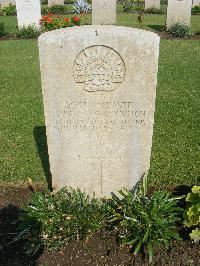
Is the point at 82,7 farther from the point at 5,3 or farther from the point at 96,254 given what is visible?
the point at 96,254

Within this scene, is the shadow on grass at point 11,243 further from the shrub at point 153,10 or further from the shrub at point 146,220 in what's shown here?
the shrub at point 153,10

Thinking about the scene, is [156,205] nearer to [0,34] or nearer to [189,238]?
[189,238]

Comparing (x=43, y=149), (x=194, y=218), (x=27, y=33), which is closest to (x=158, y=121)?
(x=43, y=149)

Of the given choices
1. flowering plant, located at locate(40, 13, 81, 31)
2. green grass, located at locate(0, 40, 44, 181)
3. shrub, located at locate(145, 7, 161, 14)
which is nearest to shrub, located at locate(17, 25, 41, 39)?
flowering plant, located at locate(40, 13, 81, 31)

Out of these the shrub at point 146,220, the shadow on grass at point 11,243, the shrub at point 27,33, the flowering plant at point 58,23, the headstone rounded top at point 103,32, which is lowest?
the shadow on grass at point 11,243

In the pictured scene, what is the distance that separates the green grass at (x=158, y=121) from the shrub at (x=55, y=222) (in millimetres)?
1112

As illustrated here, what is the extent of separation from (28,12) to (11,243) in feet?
41.7

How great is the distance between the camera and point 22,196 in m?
4.54

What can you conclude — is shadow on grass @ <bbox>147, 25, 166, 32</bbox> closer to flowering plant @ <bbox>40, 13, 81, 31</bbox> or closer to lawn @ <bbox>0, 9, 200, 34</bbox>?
lawn @ <bbox>0, 9, 200, 34</bbox>

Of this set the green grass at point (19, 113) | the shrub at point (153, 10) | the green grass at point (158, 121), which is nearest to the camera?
the green grass at point (158, 121)

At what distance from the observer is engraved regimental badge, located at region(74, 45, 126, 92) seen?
11.2 ft

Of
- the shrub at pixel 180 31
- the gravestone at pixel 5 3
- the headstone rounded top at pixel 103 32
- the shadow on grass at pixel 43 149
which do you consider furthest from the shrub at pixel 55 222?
the gravestone at pixel 5 3

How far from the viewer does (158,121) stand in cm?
673

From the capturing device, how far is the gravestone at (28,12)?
14672 millimetres
